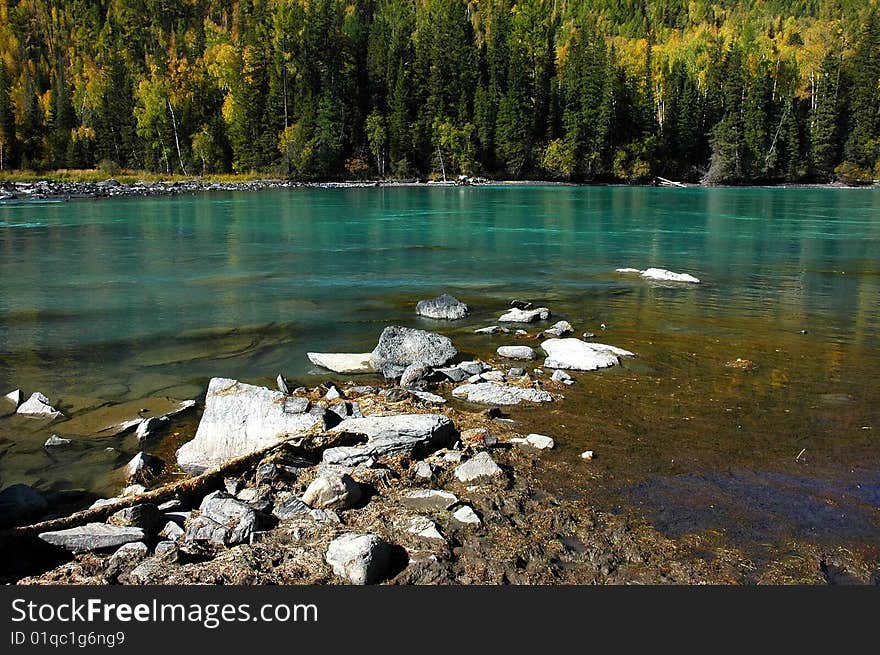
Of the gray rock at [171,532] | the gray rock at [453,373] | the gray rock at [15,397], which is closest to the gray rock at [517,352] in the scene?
the gray rock at [453,373]

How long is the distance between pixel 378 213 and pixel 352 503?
→ 149 ft

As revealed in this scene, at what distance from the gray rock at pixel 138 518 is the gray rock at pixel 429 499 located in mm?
2232

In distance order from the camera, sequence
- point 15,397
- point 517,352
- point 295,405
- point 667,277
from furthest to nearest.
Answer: point 667,277, point 517,352, point 15,397, point 295,405

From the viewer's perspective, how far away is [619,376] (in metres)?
10.7

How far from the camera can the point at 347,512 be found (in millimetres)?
6195

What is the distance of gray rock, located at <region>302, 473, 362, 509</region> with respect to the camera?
6.27 meters

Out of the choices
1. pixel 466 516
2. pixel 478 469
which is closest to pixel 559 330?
pixel 478 469

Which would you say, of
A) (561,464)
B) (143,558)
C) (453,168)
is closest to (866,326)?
(561,464)

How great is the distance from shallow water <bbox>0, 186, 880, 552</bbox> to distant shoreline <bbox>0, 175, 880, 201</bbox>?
3899 cm

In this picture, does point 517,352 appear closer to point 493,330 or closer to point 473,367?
point 473,367

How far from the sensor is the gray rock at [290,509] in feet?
20.0

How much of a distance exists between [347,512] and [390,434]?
5.05ft

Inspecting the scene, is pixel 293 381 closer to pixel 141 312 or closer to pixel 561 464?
pixel 561 464

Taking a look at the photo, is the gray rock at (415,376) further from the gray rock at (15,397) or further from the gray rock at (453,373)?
the gray rock at (15,397)
